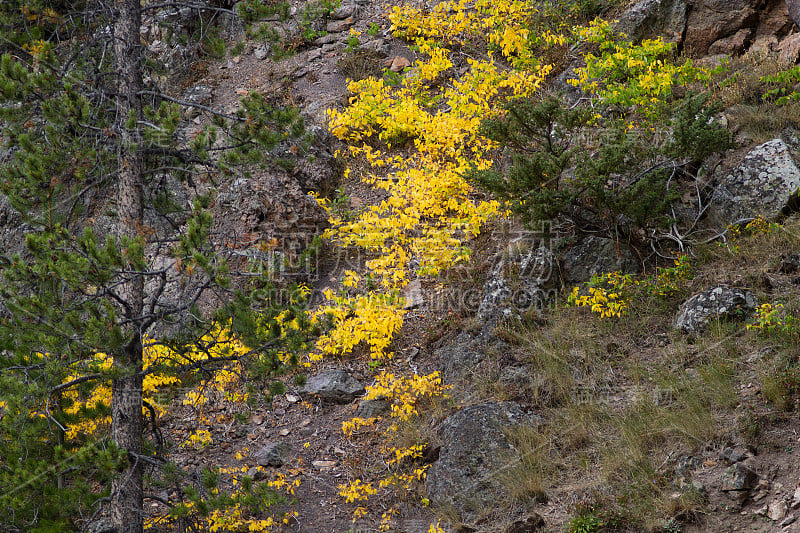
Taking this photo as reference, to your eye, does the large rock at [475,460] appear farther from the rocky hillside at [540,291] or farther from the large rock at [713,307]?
the large rock at [713,307]

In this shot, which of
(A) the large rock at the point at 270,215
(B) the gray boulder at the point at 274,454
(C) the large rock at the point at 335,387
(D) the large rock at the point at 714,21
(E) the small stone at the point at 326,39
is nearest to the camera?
(B) the gray boulder at the point at 274,454

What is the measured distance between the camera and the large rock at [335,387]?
7383mm

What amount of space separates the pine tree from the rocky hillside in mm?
757

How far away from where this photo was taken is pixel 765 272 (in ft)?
19.5

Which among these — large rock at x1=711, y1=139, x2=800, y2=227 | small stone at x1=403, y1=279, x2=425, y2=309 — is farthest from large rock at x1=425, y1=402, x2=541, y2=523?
large rock at x1=711, y1=139, x2=800, y2=227

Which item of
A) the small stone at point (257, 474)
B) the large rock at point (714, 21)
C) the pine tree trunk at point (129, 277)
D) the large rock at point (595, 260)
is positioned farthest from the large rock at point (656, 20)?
the small stone at point (257, 474)

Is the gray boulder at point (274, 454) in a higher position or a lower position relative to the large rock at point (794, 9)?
lower

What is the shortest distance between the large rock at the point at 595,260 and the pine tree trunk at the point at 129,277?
5139 millimetres

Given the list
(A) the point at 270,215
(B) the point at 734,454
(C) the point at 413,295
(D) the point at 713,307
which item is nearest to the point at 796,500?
(B) the point at 734,454

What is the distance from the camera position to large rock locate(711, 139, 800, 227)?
645cm

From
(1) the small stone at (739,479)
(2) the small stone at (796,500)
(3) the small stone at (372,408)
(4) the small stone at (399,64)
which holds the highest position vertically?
(4) the small stone at (399,64)

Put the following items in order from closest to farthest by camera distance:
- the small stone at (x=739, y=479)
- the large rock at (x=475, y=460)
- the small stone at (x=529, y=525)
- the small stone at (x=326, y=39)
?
the small stone at (x=739, y=479), the small stone at (x=529, y=525), the large rock at (x=475, y=460), the small stone at (x=326, y=39)

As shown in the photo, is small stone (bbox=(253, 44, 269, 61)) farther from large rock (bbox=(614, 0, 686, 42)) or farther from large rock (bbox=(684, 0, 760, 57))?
large rock (bbox=(684, 0, 760, 57))

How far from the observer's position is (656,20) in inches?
376
